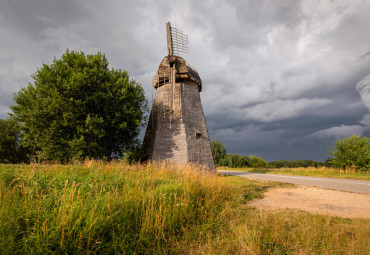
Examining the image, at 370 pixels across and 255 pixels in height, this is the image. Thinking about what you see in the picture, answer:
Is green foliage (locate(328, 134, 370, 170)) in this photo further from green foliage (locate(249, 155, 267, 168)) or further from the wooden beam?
green foliage (locate(249, 155, 267, 168))

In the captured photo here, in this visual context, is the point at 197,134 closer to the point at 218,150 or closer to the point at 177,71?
the point at 177,71

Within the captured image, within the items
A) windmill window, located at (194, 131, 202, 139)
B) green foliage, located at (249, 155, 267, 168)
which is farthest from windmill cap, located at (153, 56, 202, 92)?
green foliage, located at (249, 155, 267, 168)

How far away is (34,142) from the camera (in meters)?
13.5

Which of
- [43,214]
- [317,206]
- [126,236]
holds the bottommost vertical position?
[317,206]

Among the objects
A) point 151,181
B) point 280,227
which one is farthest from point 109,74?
point 280,227

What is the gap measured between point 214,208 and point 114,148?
1284cm

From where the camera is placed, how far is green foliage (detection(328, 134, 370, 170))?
17344 millimetres

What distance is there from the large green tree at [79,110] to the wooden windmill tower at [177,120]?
7.43 ft

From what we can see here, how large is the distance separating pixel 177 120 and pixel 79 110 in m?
8.43

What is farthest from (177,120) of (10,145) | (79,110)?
(10,145)

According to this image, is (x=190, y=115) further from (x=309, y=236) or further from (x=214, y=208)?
(x=309, y=236)

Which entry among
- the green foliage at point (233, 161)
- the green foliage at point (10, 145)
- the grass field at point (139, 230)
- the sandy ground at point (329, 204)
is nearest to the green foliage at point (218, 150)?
the green foliage at point (233, 161)

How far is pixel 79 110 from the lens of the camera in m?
13.0

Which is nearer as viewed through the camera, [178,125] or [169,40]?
[178,125]
